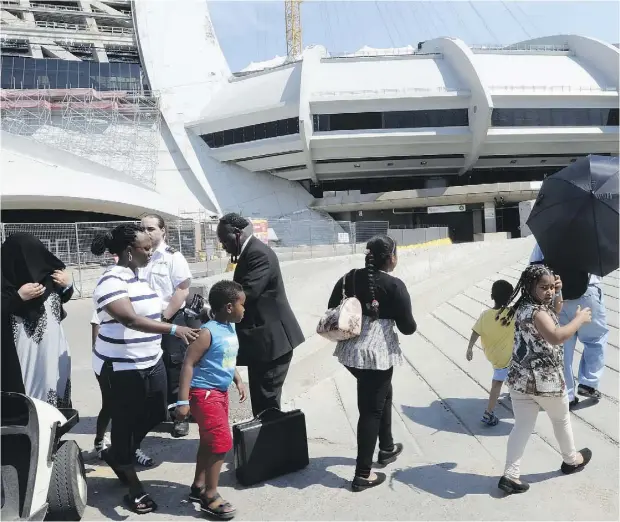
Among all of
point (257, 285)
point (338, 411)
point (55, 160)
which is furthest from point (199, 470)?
point (55, 160)

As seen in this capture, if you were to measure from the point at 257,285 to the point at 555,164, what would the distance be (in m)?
37.1

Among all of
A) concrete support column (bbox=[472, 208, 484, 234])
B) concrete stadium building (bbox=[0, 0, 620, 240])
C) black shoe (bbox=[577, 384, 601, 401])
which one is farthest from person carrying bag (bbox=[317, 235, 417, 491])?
concrete support column (bbox=[472, 208, 484, 234])

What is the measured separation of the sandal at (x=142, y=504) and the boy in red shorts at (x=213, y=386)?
28cm

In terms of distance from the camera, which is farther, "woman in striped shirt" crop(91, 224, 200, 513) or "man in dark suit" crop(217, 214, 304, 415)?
"man in dark suit" crop(217, 214, 304, 415)

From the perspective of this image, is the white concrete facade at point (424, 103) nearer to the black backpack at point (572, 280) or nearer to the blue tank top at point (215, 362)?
the black backpack at point (572, 280)

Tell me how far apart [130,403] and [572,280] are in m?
3.09

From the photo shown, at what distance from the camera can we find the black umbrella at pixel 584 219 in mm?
3281

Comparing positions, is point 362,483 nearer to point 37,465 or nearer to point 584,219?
point 37,465

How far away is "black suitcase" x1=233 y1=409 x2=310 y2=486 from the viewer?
307 cm

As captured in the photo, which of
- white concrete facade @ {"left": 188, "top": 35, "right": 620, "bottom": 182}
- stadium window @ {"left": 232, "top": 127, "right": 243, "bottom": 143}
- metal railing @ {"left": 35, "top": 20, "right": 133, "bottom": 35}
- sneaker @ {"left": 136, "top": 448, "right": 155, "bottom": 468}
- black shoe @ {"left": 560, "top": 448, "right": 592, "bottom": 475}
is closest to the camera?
black shoe @ {"left": 560, "top": 448, "right": 592, "bottom": 475}

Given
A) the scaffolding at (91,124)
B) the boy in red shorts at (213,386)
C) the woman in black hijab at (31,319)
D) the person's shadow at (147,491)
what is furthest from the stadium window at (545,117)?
the person's shadow at (147,491)

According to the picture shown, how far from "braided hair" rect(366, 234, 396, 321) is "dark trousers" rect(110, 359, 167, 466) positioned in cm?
134

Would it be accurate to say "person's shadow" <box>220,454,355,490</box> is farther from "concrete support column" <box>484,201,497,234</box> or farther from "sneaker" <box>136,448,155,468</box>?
"concrete support column" <box>484,201,497,234</box>

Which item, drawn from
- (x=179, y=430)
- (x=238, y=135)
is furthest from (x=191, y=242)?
(x=238, y=135)
